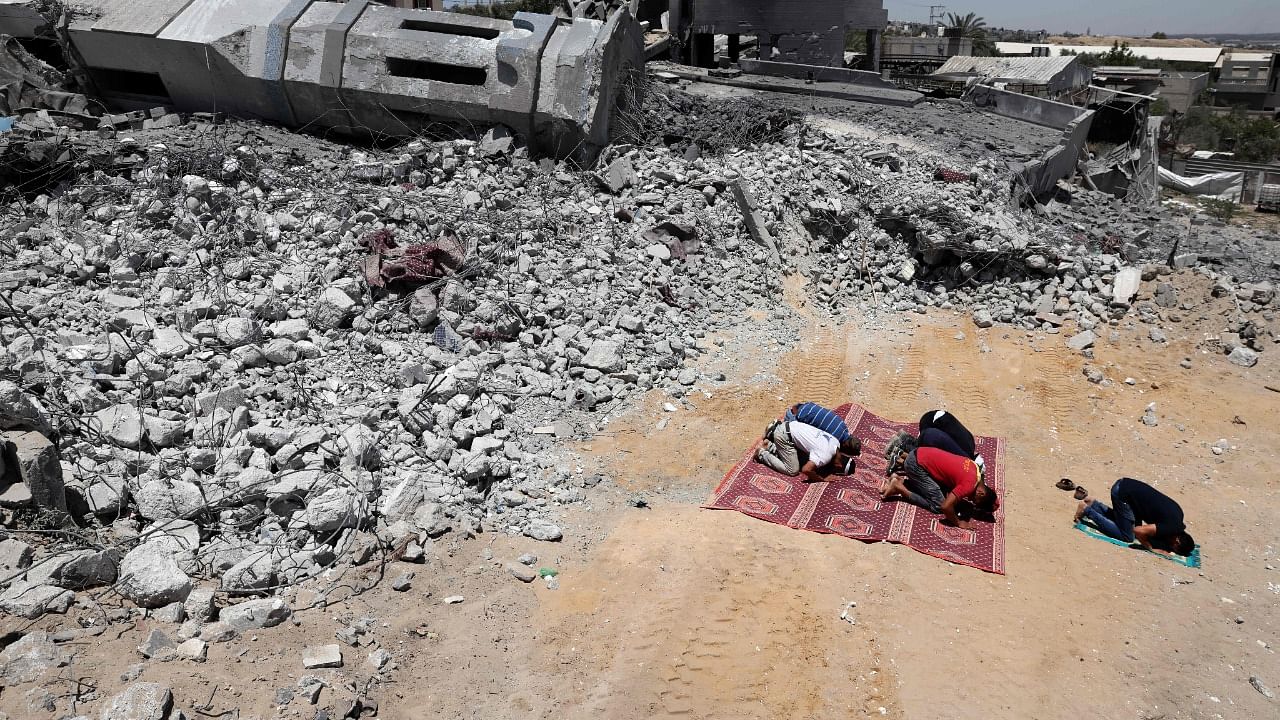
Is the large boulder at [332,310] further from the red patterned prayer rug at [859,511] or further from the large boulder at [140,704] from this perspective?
the large boulder at [140,704]

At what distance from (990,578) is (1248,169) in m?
16.1

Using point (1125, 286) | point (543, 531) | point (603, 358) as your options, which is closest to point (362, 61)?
point (603, 358)

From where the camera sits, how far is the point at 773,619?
4684mm

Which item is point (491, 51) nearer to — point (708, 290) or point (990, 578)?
point (708, 290)

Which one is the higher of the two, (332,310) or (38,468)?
(332,310)

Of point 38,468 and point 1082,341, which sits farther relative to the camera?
point 1082,341

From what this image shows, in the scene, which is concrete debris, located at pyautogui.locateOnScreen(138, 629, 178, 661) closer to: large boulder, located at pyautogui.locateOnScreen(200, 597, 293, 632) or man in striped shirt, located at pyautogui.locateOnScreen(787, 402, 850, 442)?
large boulder, located at pyautogui.locateOnScreen(200, 597, 293, 632)

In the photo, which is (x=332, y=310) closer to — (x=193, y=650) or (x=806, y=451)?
(x=193, y=650)

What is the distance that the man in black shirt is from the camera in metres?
5.56

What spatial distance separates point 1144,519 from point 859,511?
6.40 feet

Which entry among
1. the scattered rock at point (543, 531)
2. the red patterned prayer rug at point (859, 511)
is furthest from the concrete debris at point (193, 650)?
the red patterned prayer rug at point (859, 511)

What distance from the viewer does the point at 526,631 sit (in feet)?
14.6

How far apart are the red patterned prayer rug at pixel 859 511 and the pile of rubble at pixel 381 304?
3.93 feet

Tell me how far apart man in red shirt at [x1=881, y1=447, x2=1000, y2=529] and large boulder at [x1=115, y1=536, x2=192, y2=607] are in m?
4.45
